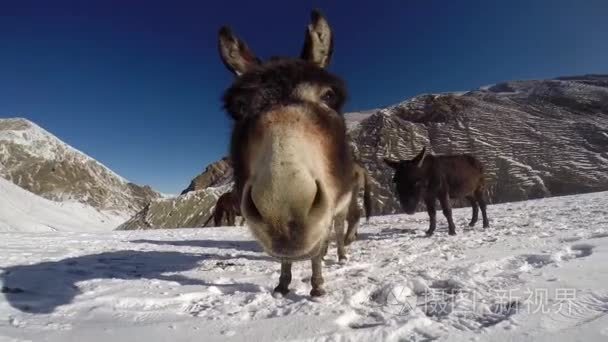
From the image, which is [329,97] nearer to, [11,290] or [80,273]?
[11,290]

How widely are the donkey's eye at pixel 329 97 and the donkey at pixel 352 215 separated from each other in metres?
2.04

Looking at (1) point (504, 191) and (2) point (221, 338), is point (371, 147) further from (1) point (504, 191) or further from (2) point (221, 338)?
(2) point (221, 338)

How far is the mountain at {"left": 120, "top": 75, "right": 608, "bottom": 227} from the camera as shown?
30.3 m

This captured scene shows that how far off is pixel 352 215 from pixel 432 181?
129 inches

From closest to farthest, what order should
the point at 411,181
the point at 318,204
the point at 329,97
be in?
the point at 318,204 < the point at 329,97 < the point at 411,181

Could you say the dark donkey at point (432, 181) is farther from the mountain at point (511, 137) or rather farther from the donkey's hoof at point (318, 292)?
the mountain at point (511, 137)

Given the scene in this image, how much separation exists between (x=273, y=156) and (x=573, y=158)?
39.6 meters

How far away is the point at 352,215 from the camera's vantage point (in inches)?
301

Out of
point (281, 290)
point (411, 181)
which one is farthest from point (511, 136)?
point (281, 290)

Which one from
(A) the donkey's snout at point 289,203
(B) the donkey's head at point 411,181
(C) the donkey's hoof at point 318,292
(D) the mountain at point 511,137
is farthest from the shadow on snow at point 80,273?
(D) the mountain at point 511,137

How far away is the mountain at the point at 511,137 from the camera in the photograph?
30266mm

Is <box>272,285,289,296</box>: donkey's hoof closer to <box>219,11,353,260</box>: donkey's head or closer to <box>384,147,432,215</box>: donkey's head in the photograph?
<box>219,11,353,260</box>: donkey's head

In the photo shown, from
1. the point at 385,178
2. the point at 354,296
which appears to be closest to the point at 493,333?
the point at 354,296

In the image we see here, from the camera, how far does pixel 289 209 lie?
205 centimetres
